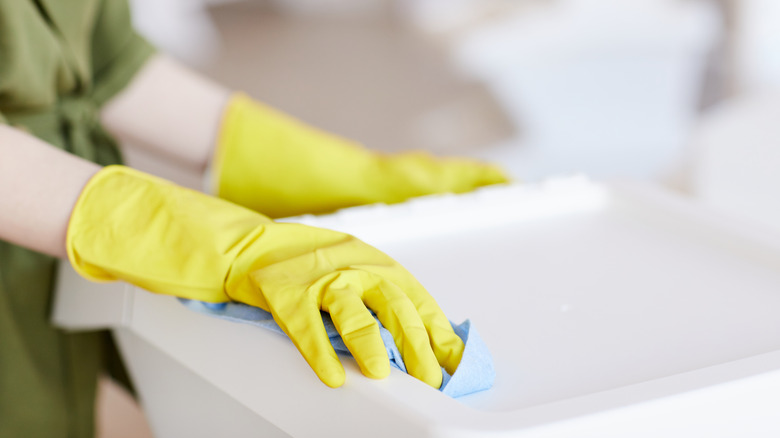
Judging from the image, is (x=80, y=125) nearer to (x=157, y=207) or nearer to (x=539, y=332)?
(x=157, y=207)

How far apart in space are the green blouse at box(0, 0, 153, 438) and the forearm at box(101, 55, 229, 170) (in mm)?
18

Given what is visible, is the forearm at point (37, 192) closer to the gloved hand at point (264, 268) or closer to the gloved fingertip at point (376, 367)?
the gloved hand at point (264, 268)

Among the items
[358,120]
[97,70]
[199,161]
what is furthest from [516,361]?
[358,120]

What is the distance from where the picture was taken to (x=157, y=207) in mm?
658

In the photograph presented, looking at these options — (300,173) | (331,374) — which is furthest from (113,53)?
(331,374)

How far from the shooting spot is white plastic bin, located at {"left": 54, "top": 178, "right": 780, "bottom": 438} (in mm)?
499

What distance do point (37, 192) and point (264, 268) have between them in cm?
23

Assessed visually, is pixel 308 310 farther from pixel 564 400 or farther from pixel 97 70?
pixel 97 70

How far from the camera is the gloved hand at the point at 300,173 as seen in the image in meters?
0.92

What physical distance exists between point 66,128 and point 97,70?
97 mm

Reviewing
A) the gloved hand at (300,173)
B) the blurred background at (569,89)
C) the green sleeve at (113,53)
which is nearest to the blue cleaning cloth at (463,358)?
the gloved hand at (300,173)

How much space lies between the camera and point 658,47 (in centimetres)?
228

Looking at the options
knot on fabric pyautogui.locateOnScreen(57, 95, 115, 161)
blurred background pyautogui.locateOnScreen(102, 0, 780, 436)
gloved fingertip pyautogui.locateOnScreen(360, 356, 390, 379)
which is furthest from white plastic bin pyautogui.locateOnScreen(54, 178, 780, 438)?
blurred background pyautogui.locateOnScreen(102, 0, 780, 436)

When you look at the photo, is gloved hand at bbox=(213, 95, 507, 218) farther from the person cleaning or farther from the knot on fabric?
the knot on fabric
